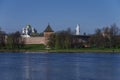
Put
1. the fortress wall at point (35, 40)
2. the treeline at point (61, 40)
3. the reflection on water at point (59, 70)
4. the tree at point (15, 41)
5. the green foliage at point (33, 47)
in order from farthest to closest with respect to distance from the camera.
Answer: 1. the fortress wall at point (35, 40)
2. the green foliage at point (33, 47)
3. the tree at point (15, 41)
4. the treeline at point (61, 40)
5. the reflection on water at point (59, 70)

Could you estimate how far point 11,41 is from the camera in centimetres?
13250

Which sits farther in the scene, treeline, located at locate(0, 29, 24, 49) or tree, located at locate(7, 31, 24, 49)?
treeline, located at locate(0, 29, 24, 49)

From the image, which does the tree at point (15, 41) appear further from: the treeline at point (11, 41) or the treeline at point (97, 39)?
the treeline at point (97, 39)

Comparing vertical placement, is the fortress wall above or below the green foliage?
above

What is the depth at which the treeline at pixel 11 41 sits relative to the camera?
13275 cm

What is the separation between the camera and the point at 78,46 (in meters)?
135

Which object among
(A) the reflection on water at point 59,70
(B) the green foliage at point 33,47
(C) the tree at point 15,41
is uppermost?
(C) the tree at point 15,41

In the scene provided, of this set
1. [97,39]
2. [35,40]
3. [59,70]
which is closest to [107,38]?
[97,39]

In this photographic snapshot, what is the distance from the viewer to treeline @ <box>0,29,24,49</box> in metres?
133

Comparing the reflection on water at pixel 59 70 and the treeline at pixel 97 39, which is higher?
the treeline at pixel 97 39

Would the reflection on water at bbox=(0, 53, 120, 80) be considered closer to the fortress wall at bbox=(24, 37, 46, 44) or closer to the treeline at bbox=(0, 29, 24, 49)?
the treeline at bbox=(0, 29, 24, 49)

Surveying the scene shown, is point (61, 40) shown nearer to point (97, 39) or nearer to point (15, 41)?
point (97, 39)

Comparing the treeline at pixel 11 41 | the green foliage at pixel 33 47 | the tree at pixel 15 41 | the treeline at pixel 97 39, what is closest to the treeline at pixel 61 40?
the treeline at pixel 97 39

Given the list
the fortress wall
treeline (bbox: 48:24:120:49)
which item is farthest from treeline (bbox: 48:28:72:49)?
the fortress wall
